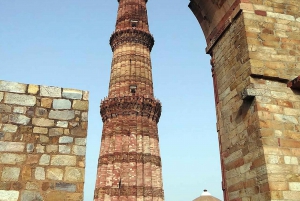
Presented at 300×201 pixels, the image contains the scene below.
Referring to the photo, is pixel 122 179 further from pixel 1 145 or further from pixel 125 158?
pixel 1 145

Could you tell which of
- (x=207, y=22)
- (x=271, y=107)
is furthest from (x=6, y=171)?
(x=207, y=22)

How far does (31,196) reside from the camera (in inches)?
146

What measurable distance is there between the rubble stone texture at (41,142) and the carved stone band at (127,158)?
38.7ft

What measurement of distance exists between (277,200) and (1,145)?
11.7 feet

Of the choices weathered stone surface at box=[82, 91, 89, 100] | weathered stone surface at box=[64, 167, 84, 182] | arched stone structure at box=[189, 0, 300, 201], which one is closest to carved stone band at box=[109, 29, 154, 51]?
arched stone structure at box=[189, 0, 300, 201]

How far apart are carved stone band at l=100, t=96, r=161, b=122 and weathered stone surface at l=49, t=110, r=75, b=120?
507 inches

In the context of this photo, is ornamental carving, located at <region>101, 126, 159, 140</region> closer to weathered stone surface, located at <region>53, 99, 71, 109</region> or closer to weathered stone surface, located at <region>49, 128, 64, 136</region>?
weathered stone surface, located at <region>53, 99, 71, 109</region>

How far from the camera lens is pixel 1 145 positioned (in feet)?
12.6

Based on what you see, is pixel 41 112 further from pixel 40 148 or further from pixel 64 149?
pixel 64 149

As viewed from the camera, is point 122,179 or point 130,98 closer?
point 122,179

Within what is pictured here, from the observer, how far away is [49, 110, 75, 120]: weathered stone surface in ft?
13.7

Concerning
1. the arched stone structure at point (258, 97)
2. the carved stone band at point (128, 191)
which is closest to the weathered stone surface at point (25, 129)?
the arched stone structure at point (258, 97)

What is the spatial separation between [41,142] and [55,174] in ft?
1.51

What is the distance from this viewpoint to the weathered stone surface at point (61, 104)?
4.25 meters
